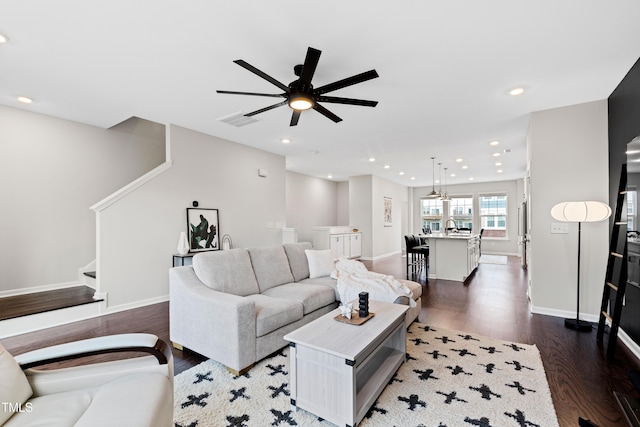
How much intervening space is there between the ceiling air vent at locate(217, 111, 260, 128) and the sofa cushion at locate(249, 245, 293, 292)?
1.91 m

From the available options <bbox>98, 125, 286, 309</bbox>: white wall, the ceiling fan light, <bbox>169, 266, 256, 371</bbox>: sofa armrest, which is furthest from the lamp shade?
<bbox>98, 125, 286, 309</bbox>: white wall

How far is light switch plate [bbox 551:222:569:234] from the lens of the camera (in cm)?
369

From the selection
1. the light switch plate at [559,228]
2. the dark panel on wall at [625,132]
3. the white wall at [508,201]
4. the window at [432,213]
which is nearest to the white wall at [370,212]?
the window at [432,213]

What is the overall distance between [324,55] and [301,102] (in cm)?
45

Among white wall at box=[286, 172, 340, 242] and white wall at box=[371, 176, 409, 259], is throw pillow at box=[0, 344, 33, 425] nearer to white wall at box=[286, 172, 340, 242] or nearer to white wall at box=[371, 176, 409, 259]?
white wall at box=[286, 172, 340, 242]

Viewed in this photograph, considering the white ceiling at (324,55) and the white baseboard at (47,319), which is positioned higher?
the white ceiling at (324,55)

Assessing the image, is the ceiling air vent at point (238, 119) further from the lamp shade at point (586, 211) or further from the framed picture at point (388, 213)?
the framed picture at point (388, 213)

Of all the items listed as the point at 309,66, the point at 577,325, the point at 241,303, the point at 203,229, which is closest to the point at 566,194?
the point at 577,325

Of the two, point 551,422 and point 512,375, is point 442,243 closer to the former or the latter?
point 512,375

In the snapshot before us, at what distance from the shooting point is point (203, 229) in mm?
4898

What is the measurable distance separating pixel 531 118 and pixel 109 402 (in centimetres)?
506

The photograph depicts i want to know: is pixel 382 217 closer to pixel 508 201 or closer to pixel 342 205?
pixel 342 205

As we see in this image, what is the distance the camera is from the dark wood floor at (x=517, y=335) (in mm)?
1990

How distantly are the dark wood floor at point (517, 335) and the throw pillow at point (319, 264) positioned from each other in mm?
1314
